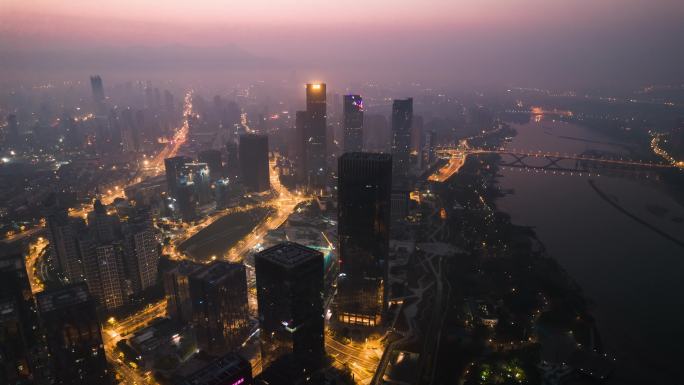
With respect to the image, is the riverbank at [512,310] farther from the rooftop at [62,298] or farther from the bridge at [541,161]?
the bridge at [541,161]

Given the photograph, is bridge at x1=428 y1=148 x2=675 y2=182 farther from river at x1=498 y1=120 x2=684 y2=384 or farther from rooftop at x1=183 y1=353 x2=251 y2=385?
rooftop at x1=183 y1=353 x2=251 y2=385

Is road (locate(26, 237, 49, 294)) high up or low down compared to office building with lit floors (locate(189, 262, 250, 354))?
down

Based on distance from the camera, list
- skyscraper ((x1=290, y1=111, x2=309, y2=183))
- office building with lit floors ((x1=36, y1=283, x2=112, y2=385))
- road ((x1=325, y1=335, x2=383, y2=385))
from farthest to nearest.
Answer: skyscraper ((x1=290, y1=111, x2=309, y2=183))
road ((x1=325, y1=335, x2=383, y2=385))
office building with lit floors ((x1=36, y1=283, x2=112, y2=385))

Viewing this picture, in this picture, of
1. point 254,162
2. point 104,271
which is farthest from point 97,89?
point 104,271

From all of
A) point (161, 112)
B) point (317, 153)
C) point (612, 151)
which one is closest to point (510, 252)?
point (317, 153)

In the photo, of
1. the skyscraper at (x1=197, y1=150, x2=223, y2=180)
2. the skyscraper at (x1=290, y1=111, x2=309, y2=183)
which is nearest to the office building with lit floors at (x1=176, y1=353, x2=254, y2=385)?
the skyscraper at (x1=290, y1=111, x2=309, y2=183)

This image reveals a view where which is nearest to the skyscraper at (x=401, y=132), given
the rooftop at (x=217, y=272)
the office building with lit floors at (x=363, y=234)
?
the office building with lit floors at (x=363, y=234)
